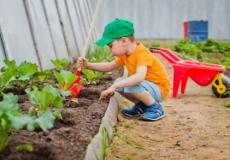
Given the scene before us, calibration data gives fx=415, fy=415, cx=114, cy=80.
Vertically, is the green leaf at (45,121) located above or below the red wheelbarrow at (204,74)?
above

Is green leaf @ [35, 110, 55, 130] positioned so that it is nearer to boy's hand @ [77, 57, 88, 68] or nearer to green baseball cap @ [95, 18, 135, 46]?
green baseball cap @ [95, 18, 135, 46]

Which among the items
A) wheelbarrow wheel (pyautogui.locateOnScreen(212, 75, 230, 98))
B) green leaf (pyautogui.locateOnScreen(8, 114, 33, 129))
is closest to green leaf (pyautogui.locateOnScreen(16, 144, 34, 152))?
green leaf (pyautogui.locateOnScreen(8, 114, 33, 129))

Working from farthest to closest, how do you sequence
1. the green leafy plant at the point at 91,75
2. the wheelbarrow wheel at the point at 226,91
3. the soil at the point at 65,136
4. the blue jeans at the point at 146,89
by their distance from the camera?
the wheelbarrow wheel at the point at 226,91 → the green leafy plant at the point at 91,75 → the blue jeans at the point at 146,89 → the soil at the point at 65,136

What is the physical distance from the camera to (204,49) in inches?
399

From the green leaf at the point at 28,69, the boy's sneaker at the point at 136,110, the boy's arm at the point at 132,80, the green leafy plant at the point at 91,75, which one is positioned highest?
the green leaf at the point at 28,69

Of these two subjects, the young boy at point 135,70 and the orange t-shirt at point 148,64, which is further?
the orange t-shirt at point 148,64

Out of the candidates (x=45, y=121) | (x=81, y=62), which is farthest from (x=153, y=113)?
(x=45, y=121)

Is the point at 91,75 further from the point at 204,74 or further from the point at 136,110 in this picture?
the point at 204,74

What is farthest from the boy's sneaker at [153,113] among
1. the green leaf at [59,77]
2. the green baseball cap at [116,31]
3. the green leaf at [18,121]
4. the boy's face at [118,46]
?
the green leaf at [18,121]

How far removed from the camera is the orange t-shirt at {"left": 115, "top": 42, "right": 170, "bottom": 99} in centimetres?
371

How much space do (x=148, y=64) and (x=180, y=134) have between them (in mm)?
709

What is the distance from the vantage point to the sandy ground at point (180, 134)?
279 cm

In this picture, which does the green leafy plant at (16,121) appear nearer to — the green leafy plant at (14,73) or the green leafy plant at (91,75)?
the green leafy plant at (14,73)

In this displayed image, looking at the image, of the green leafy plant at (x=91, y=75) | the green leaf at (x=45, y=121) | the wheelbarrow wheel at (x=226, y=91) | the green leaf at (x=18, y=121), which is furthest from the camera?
the wheelbarrow wheel at (x=226, y=91)
